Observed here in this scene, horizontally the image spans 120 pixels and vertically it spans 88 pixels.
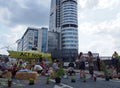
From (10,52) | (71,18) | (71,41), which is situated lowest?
(10,52)

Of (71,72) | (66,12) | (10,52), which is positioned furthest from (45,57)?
(66,12)

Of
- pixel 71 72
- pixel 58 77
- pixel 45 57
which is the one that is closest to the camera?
pixel 58 77

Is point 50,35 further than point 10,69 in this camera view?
Yes

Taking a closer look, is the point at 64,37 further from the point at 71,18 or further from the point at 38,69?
the point at 38,69

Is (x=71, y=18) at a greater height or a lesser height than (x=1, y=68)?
A: greater

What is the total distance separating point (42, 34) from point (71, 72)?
163322 millimetres

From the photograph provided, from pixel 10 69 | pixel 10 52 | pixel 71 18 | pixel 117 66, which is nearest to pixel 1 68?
pixel 10 69

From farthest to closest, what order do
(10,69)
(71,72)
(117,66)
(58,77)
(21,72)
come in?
(117,66) < (71,72) < (10,69) < (21,72) < (58,77)

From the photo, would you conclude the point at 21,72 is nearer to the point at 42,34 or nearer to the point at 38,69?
the point at 38,69

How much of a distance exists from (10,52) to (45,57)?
6452 mm

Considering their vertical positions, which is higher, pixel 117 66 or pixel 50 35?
pixel 50 35

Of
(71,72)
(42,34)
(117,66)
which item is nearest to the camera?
(71,72)

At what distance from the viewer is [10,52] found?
33062mm

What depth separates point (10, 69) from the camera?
19.7 m
